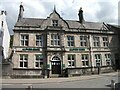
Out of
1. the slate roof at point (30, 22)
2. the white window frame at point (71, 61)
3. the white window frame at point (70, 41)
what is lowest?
the white window frame at point (71, 61)

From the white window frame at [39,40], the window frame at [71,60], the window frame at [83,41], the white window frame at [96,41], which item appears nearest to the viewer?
the white window frame at [39,40]

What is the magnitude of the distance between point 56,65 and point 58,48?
2.86 m

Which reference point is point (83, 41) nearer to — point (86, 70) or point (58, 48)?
point (58, 48)

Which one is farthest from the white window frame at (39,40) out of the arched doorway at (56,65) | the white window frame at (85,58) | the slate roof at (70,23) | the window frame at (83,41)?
the white window frame at (85,58)

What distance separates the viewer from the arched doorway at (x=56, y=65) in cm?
3069

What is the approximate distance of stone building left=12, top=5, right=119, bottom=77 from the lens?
30219 millimetres

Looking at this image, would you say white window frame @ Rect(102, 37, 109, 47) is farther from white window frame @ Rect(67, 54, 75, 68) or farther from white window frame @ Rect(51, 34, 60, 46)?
white window frame @ Rect(51, 34, 60, 46)

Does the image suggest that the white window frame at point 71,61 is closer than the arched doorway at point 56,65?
No

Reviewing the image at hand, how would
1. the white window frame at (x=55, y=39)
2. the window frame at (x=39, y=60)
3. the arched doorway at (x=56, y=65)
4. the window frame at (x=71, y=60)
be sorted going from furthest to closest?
the window frame at (x=71, y=60) → the white window frame at (x=55, y=39) → the arched doorway at (x=56, y=65) → the window frame at (x=39, y=60)

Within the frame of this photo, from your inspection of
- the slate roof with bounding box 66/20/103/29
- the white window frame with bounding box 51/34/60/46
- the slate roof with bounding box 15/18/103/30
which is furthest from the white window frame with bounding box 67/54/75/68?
the slate roof with bounding box 66/20/103/29

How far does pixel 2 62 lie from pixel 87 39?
1533 cm

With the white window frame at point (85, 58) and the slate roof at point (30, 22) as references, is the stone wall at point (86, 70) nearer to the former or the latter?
the white window frame at point (85, 58)

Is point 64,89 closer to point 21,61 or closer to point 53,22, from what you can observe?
point 21,61

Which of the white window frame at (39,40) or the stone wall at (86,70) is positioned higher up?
the white window frame at (39,40)
